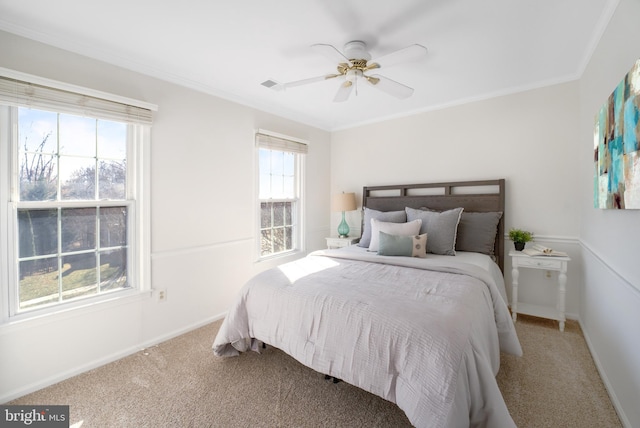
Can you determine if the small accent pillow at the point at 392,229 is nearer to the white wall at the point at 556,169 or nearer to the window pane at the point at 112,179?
the white wall at the point at 556,169

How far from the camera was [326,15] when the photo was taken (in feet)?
5.84

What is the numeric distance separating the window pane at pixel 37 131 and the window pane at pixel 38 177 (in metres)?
0.05

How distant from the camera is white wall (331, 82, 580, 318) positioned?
282 cm

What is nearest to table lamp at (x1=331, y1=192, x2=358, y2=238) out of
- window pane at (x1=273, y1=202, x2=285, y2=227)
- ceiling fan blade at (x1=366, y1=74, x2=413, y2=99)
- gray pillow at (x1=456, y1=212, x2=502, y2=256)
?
window pane at (x1=273, y1=202, x2=285, y2=227)

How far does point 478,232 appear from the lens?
3.02 meters

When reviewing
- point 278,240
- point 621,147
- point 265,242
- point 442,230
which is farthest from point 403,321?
point 278,240

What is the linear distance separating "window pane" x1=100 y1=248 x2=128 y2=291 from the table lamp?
2.63 meters

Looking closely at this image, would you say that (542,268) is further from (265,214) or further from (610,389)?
(265,214)

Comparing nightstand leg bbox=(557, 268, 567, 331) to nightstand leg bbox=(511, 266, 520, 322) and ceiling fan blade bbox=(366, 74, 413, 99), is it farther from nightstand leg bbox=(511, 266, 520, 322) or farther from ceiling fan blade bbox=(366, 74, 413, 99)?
ceiling fan blade bbox=(366, 74, 413, 99)

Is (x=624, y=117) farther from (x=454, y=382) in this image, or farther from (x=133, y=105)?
(x=133, y=105)

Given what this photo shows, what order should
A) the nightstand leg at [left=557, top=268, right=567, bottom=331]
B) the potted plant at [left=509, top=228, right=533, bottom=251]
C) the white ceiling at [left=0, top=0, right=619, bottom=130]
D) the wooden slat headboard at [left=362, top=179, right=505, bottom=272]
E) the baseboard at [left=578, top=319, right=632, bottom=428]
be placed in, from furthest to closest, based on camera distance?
the wooden slat headboard at [left=362, top=179, right=505, bottom=272], the potted plant at [left=509, top=228, right=533, bottom=251], the nightstand leg at [left=557, top=268, right=567, bottom=331], the white ceiling at [left=0, top=0, right=619, bottom=130], the baseboard at [left=578, top=319, right=632, bottom=428]

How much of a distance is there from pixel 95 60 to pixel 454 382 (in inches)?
125

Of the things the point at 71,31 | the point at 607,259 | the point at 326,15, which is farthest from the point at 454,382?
the point at 71,31

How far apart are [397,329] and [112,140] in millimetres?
2593
